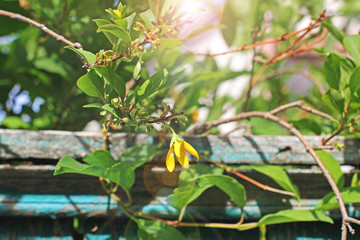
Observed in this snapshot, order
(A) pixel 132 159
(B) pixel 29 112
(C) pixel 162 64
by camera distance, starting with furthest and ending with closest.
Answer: (B) pixel 29 112, (C) pixel 162 64, (A) pixel 132 159

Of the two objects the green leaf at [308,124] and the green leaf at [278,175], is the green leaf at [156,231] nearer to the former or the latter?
the green leaf at [278,175]

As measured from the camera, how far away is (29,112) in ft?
2.69

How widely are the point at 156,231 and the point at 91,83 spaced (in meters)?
0.25

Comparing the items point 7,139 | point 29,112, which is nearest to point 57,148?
point 7,139

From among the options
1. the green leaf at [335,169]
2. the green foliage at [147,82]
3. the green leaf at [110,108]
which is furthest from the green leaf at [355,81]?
the green leaf at [110,108]

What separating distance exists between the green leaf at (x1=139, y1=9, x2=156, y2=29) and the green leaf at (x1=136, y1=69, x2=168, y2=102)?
0.17 feet

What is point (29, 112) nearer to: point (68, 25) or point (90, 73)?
point (68, 25)

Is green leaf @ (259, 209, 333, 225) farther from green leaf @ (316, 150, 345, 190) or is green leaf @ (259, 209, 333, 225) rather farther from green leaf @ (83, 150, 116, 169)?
green leaf @ (83, 150, 116, 169)

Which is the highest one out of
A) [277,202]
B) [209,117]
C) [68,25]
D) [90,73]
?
[68,25]

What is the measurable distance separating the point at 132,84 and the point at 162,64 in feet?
0.23

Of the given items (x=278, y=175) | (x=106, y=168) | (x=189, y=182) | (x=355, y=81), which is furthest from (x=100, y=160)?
(x=355, y=81)

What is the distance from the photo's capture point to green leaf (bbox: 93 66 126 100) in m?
0.36

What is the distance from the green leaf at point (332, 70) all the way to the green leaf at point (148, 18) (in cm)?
25

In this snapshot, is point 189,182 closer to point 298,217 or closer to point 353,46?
point 298,217
